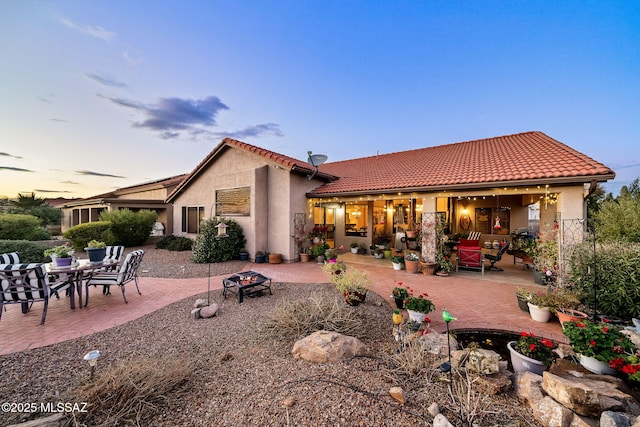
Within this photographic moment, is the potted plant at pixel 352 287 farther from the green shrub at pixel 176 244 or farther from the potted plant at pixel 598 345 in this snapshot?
the green shrub at pixel 176 244

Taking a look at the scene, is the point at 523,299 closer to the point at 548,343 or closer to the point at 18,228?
the point at 548,343

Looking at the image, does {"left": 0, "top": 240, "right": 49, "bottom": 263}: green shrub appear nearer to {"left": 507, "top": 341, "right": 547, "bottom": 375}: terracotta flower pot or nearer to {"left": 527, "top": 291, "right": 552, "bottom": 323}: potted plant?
{"left": 507, "top": 341, "right": 547, "bottom": 375}: terracotta flower pot

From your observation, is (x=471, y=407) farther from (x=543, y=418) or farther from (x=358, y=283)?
(x=358, y=283)

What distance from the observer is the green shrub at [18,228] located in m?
12.6

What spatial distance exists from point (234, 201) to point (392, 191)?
24.2 ft

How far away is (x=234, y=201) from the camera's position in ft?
38.3

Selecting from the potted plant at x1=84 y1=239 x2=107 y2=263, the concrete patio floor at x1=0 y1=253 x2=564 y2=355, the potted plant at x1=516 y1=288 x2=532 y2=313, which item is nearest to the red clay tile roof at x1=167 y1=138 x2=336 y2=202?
the concrete patio floor at x1=0 y1=253 x2=564 y2=355

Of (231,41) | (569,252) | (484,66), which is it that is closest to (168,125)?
(231,41)

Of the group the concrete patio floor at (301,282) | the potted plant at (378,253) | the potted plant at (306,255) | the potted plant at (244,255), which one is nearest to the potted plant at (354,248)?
the potted plant at (378,253)

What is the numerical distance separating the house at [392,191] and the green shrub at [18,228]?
3333mm

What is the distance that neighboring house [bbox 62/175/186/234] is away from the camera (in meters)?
16.5

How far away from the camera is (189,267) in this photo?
9.62 metres

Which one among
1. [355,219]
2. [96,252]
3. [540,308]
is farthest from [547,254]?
[96,252]

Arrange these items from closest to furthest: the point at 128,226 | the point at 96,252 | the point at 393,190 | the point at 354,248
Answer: the point at 96,252, the point at 393,190, the point at 354,248, the point at 128,226
